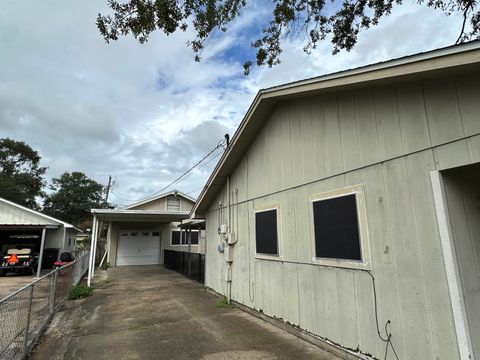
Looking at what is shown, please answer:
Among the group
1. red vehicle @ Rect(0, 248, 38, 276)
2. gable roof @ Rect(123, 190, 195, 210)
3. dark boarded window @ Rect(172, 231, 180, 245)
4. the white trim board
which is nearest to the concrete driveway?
the white trim board

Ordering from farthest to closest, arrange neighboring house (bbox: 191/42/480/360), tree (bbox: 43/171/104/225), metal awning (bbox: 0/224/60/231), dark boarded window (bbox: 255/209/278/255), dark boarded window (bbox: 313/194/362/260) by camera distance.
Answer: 1. tree (bbox: 43/171/104/225)
2. metal awning (bbox: 0/224/60/231)
3. dark boarded window (bbox: 255/209/278/255)
4. dark boarded window (bbox: 313/194/362/260)
5. neighboring house (bbox: 191/42/480/360)

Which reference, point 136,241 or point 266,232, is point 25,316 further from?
point 136,241

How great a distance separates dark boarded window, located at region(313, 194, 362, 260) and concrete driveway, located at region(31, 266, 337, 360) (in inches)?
59.4

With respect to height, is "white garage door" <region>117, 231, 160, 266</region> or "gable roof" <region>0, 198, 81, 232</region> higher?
"gable roof" <region>0, 198, 81, 232</region>

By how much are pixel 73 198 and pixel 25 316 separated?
4820 cm

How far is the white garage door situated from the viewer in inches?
797

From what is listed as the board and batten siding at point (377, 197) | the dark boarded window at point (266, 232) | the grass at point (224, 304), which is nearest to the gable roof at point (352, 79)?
the board and batten siding at point (377, 197)

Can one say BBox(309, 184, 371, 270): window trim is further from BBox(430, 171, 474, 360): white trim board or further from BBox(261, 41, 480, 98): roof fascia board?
BBox(261, 41, 480, 98): roof fascia board

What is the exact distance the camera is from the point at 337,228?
452 cm

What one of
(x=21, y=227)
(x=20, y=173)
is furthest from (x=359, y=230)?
(x=20, y=173)

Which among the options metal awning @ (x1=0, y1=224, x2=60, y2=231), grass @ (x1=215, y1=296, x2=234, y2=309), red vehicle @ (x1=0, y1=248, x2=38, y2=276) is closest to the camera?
grass @ (x1=215, y1=296, x2=234, y2=309)

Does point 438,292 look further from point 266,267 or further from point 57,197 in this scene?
point 57,197

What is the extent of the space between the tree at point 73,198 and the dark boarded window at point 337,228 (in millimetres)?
47831

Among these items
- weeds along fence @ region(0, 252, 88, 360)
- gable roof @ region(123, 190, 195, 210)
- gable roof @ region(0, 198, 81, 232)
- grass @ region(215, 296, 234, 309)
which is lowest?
grass @ region(215, 296, 234, 309)
